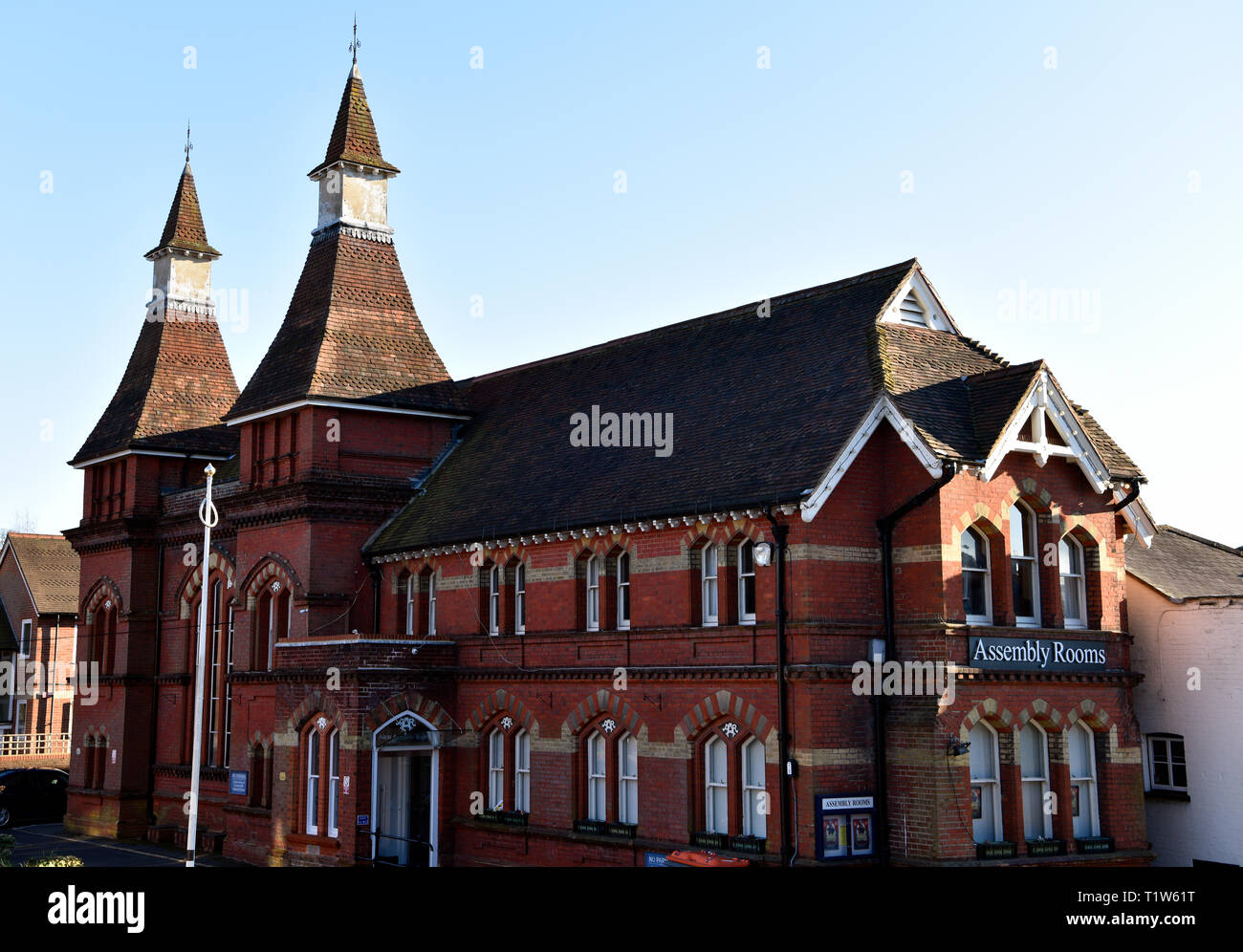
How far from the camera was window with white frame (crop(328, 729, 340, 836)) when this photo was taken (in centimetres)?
2878

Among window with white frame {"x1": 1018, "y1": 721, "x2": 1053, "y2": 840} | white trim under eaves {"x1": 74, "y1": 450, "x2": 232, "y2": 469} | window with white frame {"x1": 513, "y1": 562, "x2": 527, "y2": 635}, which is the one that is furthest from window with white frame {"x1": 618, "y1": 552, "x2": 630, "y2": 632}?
white trim under eaves {"x1": 74, "y1": 450, "x2": 232, "y2": 469}

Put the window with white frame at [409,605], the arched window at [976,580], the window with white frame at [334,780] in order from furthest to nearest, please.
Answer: the window with white frame at [409,605] < the window with white frame at [334,780] < the arched window at [976,580]

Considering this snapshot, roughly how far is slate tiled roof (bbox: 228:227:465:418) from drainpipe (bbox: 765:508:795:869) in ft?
43.8

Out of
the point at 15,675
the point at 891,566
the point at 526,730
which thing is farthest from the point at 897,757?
the point at 15,675

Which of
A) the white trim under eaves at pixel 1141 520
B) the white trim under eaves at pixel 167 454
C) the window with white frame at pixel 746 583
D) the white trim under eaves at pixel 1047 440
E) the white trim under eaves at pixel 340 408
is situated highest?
the white trim under eaves at pixel 167 454

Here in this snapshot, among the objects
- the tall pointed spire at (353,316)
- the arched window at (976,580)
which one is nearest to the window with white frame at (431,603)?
the tall pointed spire at (353,316)

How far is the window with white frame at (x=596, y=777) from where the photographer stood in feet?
86.1

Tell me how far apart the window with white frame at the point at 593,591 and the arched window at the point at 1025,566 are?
789 cm

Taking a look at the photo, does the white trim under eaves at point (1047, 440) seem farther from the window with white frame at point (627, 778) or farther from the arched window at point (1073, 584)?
the window with white frame at point (627, 778)

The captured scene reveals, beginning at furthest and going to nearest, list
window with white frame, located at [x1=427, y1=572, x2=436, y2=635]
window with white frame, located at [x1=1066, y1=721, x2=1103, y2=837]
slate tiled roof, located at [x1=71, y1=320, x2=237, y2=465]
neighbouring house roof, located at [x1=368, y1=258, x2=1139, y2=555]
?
slate tiled roof, located at [x1=71, y1=320, x2=237, y2=465] < window with white frame, located at [x1=427, y1=572, x2=436, y2=635] < window with white frame, located at [x1=1066, y1=721, x2=1103, y2=837] < neighbouring house roof, located at [x1=368, y1=258, x2=1139, y2=555]

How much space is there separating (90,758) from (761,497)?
26.8 meters

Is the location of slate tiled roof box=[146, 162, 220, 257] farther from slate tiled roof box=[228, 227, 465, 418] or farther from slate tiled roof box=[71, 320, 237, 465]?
slate tiled roof box=[228, 227, 465, 418]

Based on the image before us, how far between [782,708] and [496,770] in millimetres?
8688
